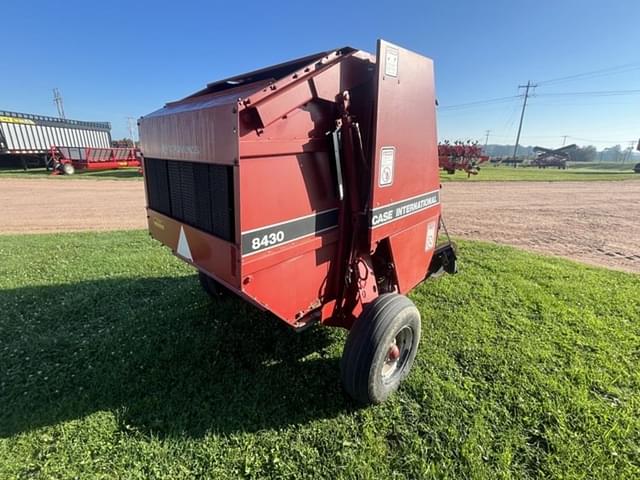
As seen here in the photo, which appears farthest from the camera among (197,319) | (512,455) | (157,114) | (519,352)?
(197,319)

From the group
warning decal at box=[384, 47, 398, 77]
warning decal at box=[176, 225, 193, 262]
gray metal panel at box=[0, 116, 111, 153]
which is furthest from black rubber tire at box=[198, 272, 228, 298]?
gray metal panel at box=[0, 116, 111, 153]

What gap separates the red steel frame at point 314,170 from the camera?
1.98 m

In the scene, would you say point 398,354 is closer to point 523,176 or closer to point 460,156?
point 460,156

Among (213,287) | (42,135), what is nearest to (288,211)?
(213,287)

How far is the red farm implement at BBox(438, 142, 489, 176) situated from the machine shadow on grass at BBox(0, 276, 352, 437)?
2126cm

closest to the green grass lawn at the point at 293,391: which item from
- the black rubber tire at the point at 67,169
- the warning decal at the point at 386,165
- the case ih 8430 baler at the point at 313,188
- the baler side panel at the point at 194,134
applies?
the case ih 8430 baler at the point at 313,188

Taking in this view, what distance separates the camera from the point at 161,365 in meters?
3.03

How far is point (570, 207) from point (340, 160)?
526 inches

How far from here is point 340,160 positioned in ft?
7.80

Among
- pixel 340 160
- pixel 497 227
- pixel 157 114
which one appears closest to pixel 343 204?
pixel 340 160

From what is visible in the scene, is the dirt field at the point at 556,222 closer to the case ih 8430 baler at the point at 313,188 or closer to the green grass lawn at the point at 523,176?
the case ih 8430 baler at the point at 313,188

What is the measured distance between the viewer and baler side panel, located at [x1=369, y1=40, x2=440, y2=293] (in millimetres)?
2439

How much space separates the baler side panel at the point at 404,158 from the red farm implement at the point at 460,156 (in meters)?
20.5

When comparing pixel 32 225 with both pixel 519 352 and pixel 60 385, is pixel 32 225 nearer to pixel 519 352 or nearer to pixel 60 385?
pixel 60 385
